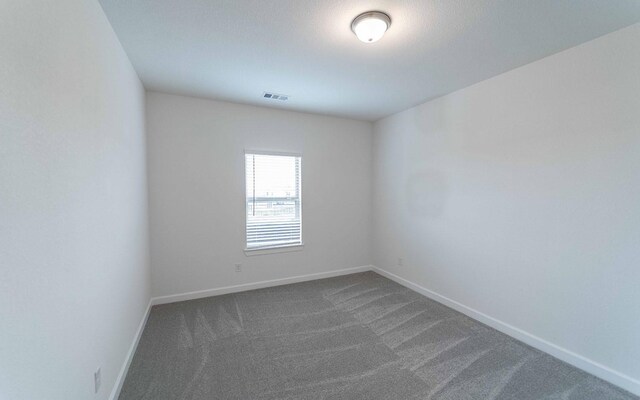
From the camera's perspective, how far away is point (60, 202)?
1198mm

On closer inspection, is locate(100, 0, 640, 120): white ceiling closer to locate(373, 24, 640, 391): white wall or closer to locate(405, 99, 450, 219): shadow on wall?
locate(373, 24, 640, 391): white wall

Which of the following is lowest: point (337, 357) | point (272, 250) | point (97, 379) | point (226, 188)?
point (337, 357)

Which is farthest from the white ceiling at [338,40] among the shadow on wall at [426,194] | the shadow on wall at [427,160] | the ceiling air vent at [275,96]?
the shadow on wall at [426,194]

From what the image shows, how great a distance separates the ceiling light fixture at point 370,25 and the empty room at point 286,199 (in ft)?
0.04

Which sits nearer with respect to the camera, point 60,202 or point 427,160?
point 60,202

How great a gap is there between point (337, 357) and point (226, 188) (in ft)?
8.16

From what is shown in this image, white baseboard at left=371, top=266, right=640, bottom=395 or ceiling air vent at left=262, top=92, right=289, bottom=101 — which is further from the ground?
ceiling air vent at left=262, top=92, right=289, bottom=101

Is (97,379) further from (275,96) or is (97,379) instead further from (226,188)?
(275,96)

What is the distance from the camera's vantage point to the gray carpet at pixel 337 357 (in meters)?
1.92

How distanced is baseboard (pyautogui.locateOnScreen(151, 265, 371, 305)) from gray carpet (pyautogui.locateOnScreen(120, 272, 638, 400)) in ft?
0.40

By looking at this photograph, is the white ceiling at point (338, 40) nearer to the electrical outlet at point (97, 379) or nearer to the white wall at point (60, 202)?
the white wall at point (60, 202)

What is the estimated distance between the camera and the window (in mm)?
3836

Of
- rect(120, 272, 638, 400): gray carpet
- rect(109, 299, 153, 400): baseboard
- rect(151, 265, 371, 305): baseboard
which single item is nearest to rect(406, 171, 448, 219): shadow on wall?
rect(120, 272, 638, 400): gray carpet

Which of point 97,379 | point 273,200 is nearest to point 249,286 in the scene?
point 273,200
